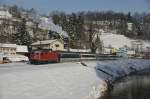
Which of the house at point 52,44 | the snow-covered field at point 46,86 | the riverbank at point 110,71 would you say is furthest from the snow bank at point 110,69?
the house at point 52,44

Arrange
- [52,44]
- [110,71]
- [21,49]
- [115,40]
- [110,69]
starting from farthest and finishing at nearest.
Result: [115,40], [52,44], [21,49], [110,69], [110,71]

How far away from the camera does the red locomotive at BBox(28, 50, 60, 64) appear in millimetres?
53312

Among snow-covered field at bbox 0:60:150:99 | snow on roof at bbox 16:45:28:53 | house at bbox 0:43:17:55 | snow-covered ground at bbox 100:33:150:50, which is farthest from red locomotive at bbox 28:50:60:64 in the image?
snow-covered ground at bbox 100:33:150:50

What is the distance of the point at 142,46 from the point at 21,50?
96.9 m

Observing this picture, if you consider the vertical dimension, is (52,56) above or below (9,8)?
below

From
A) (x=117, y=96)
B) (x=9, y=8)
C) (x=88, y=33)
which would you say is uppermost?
(x=9, y=8)

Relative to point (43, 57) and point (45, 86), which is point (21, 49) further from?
point (45, 86)

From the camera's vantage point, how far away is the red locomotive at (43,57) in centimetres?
5331

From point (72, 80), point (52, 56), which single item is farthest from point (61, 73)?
point (52, 56)

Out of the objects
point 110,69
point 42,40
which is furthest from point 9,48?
point 42,40

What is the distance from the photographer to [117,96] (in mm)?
32438

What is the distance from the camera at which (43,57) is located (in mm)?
54969

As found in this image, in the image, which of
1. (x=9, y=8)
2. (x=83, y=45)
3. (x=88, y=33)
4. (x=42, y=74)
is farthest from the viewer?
(x=9, y=8)

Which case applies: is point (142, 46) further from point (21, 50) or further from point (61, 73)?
point (61, 73)
